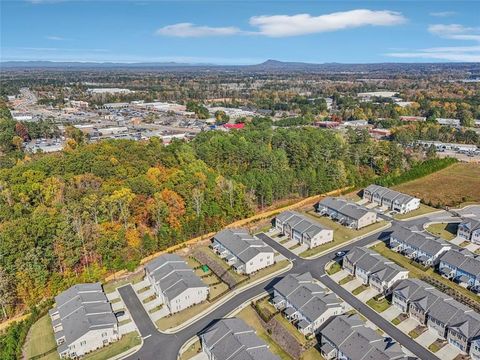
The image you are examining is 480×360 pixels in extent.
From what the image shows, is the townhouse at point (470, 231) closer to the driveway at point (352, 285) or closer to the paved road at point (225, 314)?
the paved road at point (225, 314)

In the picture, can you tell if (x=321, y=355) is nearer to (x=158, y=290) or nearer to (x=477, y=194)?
(x=158, y=290)

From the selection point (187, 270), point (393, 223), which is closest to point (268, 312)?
point (187, 270)

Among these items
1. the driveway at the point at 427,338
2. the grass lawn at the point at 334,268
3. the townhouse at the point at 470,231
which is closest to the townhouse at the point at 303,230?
the grass lawn at the point at 334,268

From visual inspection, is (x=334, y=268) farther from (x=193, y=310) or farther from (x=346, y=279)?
(x=193, y=310)

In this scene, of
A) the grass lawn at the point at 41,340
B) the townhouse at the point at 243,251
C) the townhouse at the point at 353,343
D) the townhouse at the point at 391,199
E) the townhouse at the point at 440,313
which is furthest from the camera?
the townhouse at the point at 391,199

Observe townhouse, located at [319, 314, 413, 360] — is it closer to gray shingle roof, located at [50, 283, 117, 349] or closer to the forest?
gray shingle roof, located at [50, 283, 117, 349]

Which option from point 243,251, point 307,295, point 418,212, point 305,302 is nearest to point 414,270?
point 307,295
